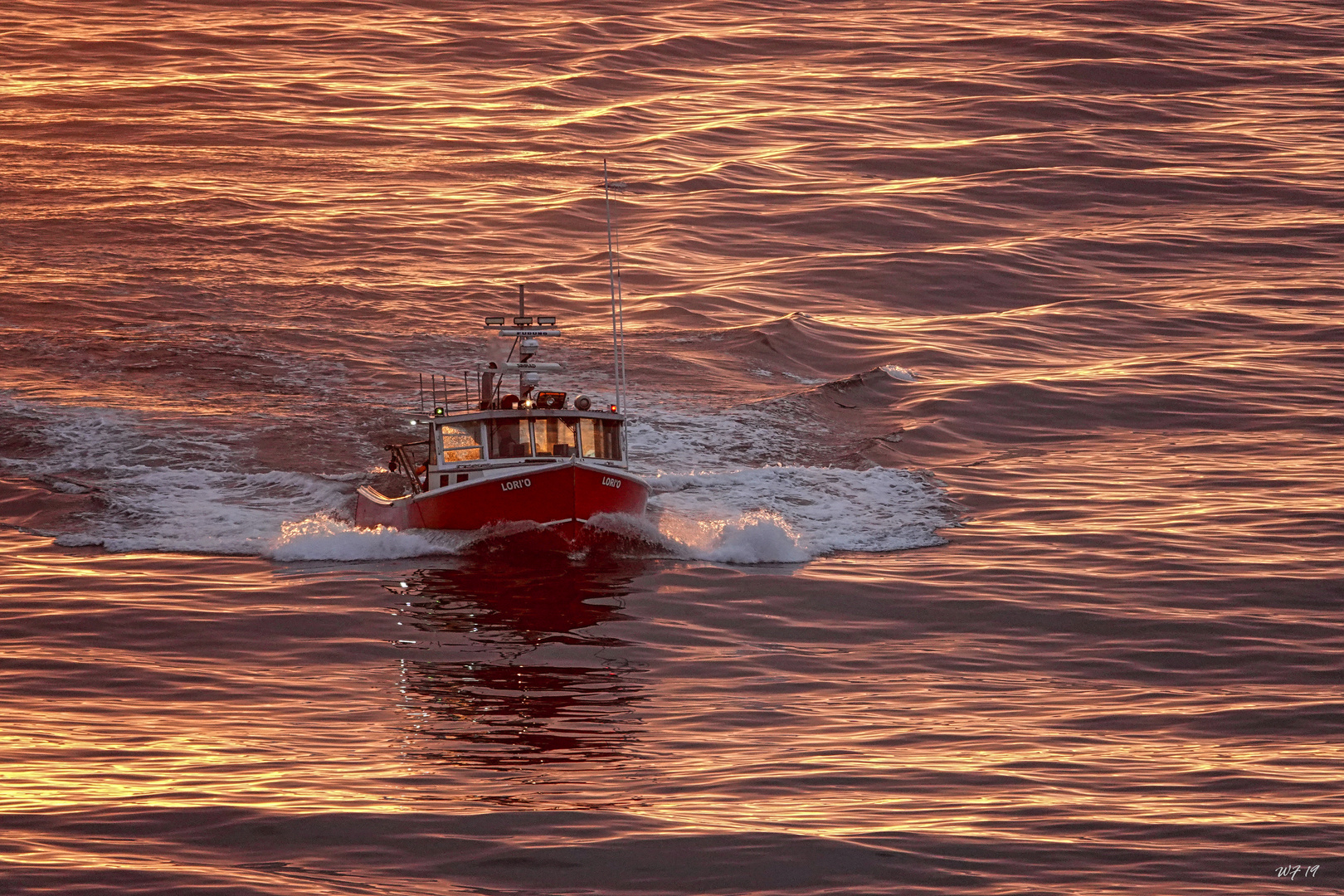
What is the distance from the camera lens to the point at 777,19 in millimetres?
68188

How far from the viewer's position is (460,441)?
24.9 m

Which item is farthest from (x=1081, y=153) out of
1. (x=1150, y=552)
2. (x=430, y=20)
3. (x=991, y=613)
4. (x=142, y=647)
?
(x=142, y=647)

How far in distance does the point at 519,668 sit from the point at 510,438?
7.60 meters

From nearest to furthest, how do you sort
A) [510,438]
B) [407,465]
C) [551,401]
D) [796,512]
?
[510,438] < [551,401] < [407,465] < [796,512]

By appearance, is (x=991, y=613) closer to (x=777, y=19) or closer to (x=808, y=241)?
(x=808, y=241)

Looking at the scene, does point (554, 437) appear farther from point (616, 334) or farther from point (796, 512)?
point (796, 512)

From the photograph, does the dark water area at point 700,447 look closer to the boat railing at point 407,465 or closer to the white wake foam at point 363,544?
the white wake foam at point 363,544

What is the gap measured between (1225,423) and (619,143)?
28.2 meters

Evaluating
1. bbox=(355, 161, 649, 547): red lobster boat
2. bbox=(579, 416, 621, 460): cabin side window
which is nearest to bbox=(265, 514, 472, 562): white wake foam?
bbox=(355, 161, 649, 547): red lobster boat

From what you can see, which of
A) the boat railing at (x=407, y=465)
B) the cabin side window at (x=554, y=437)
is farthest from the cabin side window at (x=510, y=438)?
the boat railing at (x=407, y=465)

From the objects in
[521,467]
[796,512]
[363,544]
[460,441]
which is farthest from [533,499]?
[796,512]

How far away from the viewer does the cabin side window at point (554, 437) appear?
24750 millimetres

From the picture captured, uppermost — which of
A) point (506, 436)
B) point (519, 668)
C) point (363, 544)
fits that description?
point (506, 436)

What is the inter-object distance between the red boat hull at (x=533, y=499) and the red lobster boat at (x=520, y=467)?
0.01 m
